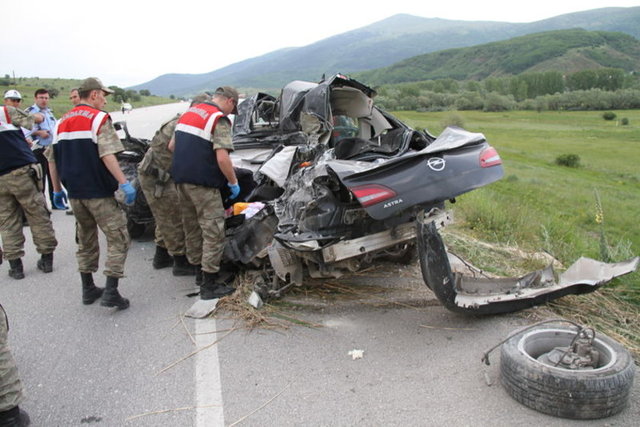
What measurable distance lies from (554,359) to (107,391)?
111 inches

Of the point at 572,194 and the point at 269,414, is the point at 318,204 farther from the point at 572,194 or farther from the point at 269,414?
the point at 572,194

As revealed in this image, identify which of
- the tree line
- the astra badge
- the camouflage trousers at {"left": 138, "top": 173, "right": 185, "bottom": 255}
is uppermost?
the astra badge

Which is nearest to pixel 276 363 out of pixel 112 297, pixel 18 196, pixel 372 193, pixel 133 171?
pixel 372 193

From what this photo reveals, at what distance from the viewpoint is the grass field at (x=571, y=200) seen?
4047mm

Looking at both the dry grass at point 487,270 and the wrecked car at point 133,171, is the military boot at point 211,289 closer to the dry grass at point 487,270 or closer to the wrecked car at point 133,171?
the dry grass at point 487,270

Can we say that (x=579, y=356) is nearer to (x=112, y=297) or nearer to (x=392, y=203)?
(x=392, y=203)

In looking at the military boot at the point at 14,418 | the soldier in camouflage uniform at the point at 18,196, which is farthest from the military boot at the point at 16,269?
the military boot at the point at 14,418

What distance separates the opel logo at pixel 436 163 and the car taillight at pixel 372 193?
0.38 metres

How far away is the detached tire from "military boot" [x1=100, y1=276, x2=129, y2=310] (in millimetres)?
3262

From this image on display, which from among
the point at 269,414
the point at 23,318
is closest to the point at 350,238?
the point at 269,414

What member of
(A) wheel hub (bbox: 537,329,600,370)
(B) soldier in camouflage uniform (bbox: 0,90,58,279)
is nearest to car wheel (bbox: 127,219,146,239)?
(B) soldier in camouflage uniform (bbox: 0,90,58,279)

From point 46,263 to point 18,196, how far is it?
0.79 metres

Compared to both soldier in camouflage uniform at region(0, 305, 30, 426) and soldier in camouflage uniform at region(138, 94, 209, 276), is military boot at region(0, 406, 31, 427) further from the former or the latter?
soldier in camouflage uniform at region(138, 94, 209, 276)

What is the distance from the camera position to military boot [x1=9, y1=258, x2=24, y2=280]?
18.0 ft
